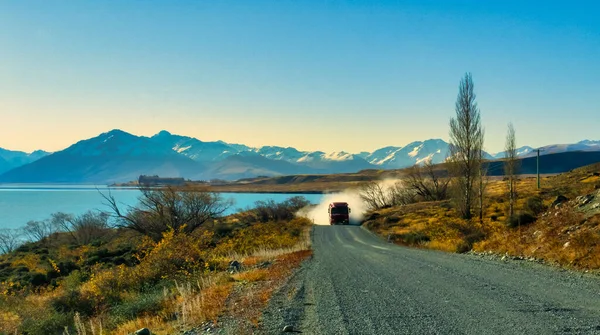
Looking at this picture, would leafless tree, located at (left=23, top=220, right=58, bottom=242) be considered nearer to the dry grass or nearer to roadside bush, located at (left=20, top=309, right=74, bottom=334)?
roadside bush, located at (left=20, top=309, right=74, bottom=334)

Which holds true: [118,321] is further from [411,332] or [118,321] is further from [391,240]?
[391,240]

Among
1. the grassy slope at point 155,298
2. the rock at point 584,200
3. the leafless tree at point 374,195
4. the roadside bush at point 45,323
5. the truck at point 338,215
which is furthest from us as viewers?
the leafless tree at point 374,195

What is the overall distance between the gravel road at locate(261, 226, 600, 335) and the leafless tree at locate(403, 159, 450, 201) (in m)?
62.7


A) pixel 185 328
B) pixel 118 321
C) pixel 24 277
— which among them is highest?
pixel 185 328

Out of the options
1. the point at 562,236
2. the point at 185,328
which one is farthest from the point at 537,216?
the point at 185,328

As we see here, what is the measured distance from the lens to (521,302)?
31.0 ft

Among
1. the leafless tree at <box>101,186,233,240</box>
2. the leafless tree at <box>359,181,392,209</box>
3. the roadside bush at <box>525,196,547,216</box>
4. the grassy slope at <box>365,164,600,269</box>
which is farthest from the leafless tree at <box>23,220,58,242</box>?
the roadside bush at <box>525,196,547,216</box>

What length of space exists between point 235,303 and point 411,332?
17.2 ft

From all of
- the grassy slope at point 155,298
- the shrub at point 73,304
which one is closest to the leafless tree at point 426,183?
the grassy slope at point 155,298

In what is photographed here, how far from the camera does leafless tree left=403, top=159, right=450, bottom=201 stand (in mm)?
76062

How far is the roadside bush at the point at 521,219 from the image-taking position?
2384cm

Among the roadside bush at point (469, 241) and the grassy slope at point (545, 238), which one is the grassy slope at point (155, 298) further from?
the grassy slope at point (545, 238)

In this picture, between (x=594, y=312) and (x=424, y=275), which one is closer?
(x=594, y=312)

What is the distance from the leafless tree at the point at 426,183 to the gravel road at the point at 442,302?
62.7 metres
